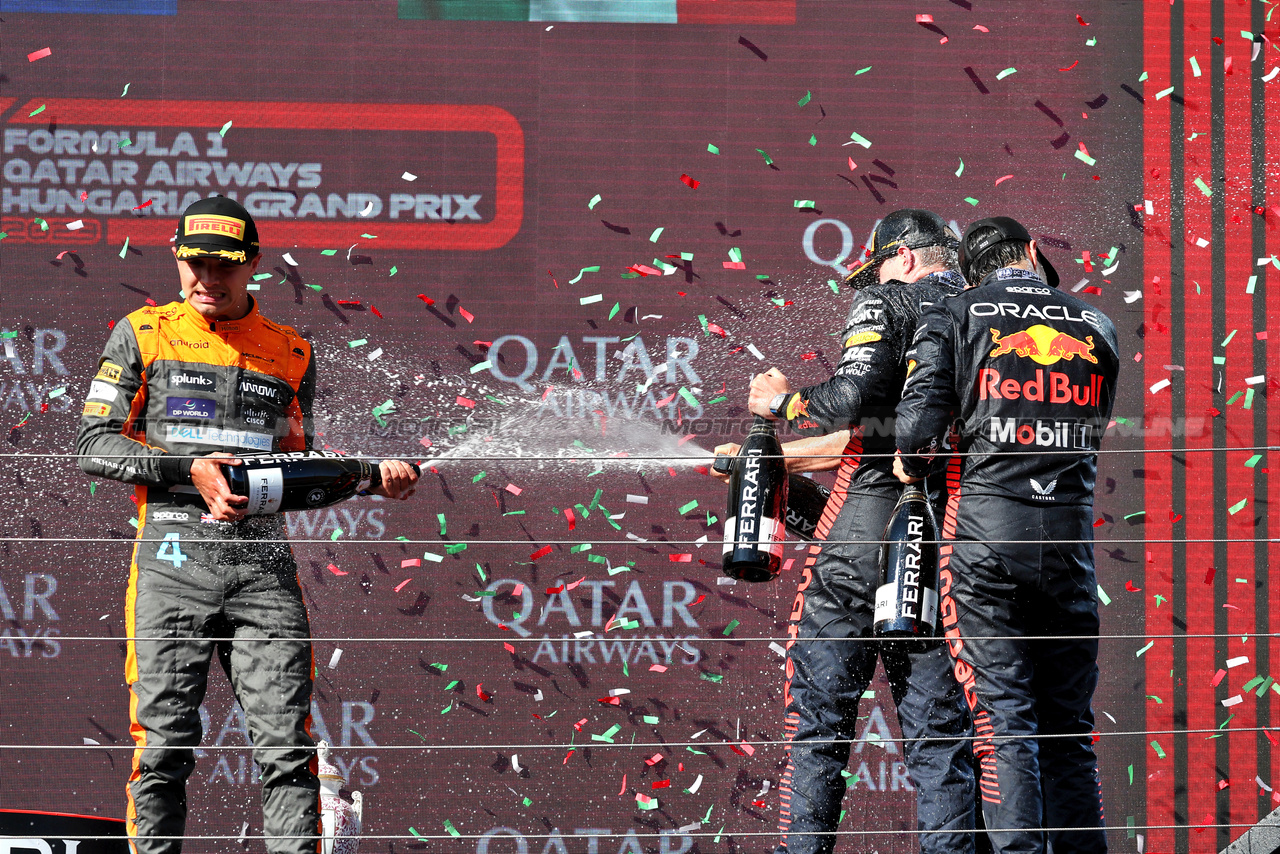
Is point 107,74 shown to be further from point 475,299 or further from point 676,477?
point 676,477

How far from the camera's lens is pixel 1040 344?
237 centimetres

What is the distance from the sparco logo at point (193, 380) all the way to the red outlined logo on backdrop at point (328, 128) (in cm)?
87

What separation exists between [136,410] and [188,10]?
4.53 feet

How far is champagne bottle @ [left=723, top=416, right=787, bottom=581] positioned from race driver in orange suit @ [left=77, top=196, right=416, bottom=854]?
71cm

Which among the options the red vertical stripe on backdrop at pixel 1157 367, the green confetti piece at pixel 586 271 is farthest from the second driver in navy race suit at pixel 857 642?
the red vertical stripe on backdrop at pixel 1157 367

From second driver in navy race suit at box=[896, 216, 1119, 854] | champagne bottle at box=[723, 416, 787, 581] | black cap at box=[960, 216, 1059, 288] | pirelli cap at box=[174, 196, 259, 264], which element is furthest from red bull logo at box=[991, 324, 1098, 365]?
pirelli cap at box=[174, 196, 259, 264]

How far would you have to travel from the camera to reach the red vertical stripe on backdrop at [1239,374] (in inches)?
129

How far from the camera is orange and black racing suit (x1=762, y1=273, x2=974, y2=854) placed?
2441 millimetres

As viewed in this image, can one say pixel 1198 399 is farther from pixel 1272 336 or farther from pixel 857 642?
pixel 857 642

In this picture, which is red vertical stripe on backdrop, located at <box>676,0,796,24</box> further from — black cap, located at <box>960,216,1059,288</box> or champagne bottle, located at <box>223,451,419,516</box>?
champagne bottle, located at <box>223,451,419,516</box>

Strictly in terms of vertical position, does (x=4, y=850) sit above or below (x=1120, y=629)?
below

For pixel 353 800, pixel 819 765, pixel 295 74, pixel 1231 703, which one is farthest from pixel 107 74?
pixel 1231 703

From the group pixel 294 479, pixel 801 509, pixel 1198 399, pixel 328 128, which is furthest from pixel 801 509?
pixel 328 128

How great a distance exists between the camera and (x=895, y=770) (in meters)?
3.31
